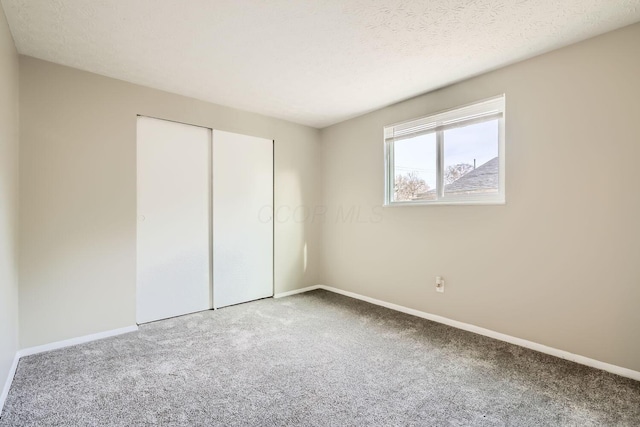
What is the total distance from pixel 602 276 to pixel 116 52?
3975mm

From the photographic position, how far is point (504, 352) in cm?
244

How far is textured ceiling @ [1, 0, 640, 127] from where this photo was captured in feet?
6.20

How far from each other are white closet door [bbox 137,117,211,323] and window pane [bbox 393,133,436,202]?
2209 mm

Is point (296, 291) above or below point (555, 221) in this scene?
below

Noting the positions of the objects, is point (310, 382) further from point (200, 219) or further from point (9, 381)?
point (200, 219)

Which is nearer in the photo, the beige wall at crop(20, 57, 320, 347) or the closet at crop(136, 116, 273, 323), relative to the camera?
the beige wall at crop(20, 57, 320, 347)

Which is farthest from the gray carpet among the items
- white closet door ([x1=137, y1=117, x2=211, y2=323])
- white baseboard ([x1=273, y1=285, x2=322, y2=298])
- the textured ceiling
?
the textured ceiling

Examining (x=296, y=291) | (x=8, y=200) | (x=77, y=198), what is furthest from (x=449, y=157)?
(x=8, y=200)

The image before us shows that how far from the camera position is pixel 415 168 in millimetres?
3467

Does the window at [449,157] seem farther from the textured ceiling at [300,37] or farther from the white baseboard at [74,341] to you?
the white baseboard at [74,341]

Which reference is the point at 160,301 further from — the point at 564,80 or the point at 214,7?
the point at 564,80

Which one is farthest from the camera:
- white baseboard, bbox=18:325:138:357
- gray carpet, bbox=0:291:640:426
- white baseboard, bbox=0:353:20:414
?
white baseboard, bbox=18:325:138:357

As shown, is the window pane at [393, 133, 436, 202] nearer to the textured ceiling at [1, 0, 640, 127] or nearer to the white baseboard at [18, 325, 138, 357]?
the textured ceiling at [1, 0, 640, 127]

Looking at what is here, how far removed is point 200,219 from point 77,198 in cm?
112
